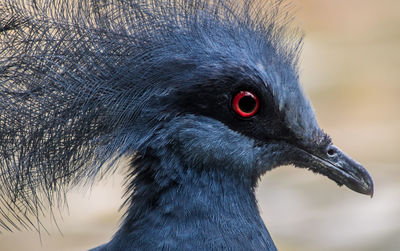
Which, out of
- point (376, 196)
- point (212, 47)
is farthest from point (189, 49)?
point (376, 196)

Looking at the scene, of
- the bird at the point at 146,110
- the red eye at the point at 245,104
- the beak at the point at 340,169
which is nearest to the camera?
the bird at the point at 146,110

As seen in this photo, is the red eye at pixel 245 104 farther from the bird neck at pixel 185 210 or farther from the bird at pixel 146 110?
the bird neck at pixel 185 210

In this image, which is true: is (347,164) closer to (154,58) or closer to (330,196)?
(154,58)

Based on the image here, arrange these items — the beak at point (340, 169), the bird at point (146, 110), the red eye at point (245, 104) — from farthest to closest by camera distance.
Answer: the beak at point (340, 169) → the red eye at point (245, 104) → the bird at point (146, 110)

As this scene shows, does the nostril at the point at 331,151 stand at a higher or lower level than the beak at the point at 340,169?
higher

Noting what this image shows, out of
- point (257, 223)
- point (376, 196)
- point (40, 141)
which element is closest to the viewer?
point (40, 141)

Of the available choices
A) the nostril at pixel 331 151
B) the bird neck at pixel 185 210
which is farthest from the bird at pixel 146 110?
the nostril at pixel 331 151
